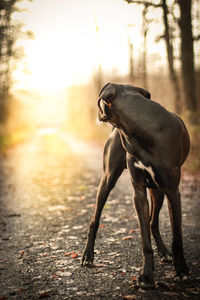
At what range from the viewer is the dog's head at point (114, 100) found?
2779 mm

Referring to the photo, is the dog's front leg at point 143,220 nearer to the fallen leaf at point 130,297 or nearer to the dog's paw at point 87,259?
the fallen leaf at point 130,297

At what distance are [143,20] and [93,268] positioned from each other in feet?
26.9

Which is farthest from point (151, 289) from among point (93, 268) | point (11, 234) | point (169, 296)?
point (11, 234)

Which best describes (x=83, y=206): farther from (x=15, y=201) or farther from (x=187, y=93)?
(x=187, y=93)

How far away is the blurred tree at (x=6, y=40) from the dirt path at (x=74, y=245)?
349 inches

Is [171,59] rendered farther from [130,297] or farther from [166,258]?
[130,297]

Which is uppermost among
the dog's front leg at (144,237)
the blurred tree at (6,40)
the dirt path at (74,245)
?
the blurred tree at (6,40)

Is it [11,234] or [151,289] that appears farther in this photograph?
[11,234]

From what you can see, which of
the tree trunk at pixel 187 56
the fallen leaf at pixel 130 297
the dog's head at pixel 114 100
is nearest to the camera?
the fallen leaf at pixel 130 297

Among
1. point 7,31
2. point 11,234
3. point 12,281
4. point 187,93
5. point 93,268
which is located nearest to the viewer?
point 12,281

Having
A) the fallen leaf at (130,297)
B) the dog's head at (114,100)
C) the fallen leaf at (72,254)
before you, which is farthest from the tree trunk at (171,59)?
the fallen leaf at (130,297)

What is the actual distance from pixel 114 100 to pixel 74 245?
2.41 meters

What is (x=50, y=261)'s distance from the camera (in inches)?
144

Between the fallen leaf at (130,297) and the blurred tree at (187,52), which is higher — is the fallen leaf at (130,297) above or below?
below
